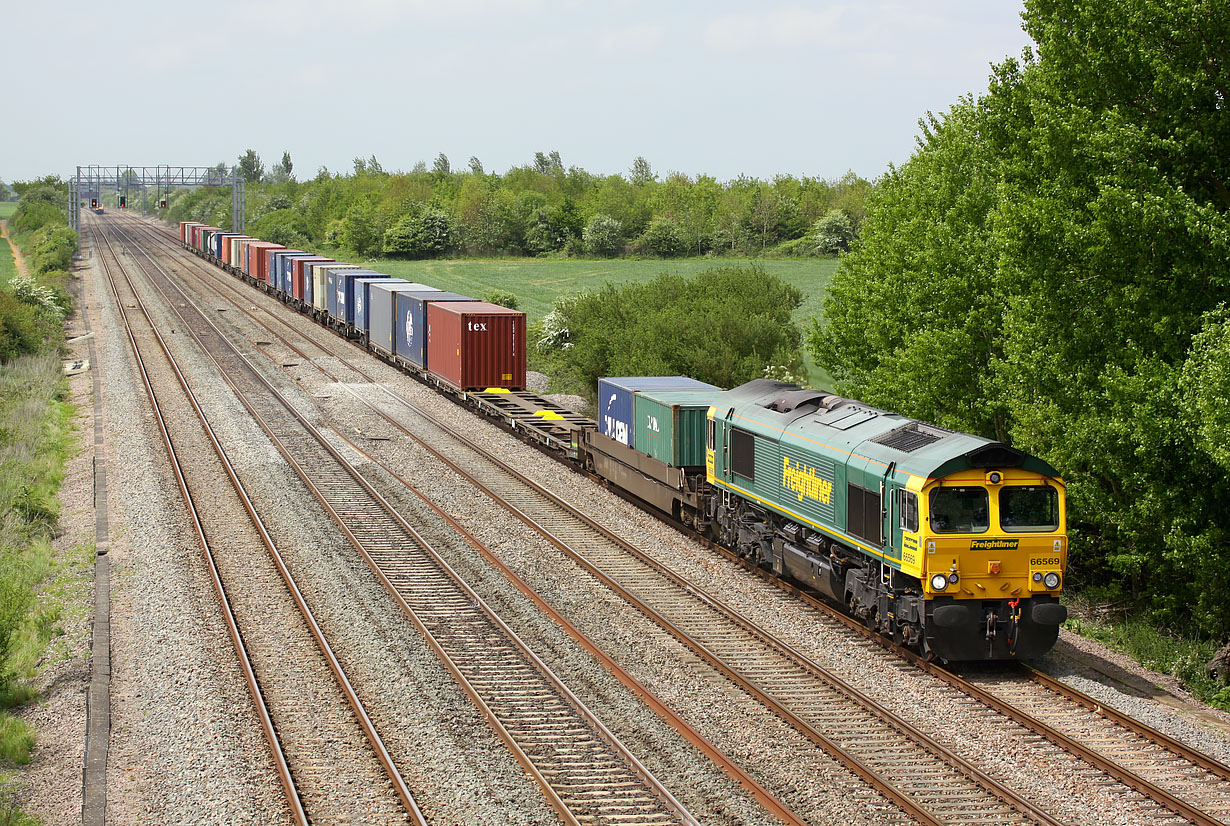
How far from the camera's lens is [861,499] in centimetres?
1703

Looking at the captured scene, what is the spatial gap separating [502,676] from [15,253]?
12940 centimetres

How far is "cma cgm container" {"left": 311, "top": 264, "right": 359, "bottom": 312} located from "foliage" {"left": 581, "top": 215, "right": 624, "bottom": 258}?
64.3 metres

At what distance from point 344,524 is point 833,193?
126 m

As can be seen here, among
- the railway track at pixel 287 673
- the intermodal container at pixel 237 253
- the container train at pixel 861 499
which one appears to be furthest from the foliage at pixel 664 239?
the railway track at pixel 287 673

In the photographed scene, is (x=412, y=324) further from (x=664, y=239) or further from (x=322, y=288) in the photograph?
(x=664, y=239)

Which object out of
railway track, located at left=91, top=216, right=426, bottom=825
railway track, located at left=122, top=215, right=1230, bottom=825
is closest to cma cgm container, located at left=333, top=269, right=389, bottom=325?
railway track, located at left=91, top=216, right=426, bottom=825

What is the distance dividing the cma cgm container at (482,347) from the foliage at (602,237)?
8582 cm

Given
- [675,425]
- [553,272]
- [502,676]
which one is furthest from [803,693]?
[553,272]

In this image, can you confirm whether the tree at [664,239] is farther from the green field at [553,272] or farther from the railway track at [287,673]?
the railway track at [287,673]

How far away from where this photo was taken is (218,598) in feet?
63.8

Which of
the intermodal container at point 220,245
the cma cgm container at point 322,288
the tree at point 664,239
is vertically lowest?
the cma cgm container at point 322,288

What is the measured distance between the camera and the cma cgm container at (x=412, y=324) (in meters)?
40.8

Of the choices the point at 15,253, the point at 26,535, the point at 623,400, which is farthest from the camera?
the point at 15,253

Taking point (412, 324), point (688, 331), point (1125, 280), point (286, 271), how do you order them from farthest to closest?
point (286, 271)
point (412, 324)
point (688, 331)
point (1125, 280)
